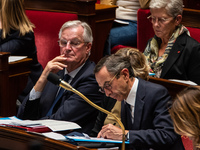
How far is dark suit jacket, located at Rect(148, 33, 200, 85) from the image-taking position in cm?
268

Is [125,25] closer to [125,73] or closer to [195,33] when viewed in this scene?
[195,33]

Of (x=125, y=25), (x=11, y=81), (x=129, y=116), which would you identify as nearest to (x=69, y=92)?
(x=129, y=116)

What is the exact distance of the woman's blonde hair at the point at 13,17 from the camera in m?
3.12

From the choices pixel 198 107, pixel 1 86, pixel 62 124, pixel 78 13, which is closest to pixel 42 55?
pixel 78 13

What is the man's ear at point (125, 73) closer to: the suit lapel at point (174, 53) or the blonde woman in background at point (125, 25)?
the suit lapel at point (174, 53)

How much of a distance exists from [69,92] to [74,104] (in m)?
0.11

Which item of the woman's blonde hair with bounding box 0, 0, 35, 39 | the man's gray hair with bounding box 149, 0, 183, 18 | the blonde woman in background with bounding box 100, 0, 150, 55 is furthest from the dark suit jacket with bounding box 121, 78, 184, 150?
the blonde woman in background with bounding box 100, 0, 150, 55

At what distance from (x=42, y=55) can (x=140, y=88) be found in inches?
74.4

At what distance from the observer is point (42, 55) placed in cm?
359

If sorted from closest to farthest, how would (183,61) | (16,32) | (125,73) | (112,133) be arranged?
(112,133)
(125,73)
(183,61)
(16,32)

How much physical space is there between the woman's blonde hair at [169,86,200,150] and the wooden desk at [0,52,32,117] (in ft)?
5.26

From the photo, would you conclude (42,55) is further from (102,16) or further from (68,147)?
(68,147)

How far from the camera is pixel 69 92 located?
2312 mm

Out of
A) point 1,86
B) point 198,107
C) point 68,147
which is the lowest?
point 1,86
